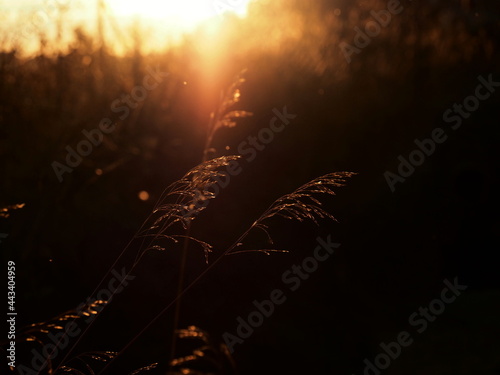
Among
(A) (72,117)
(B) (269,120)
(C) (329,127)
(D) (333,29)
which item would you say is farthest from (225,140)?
(D) (333,29)

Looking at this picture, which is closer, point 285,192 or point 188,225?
point 188,225

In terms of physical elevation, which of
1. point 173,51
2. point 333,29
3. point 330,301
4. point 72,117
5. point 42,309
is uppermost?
point 173,51

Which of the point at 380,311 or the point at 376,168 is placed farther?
the point at 376,168

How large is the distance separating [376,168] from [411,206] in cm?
40

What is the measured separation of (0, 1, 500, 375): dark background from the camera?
331 centimetres

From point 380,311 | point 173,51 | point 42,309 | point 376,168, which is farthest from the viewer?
point 173,51

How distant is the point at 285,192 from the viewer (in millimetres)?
4168

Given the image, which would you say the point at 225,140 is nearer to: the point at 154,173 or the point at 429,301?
the point at 154,173

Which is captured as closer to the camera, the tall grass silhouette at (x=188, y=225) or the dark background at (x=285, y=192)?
the tall grass silhouette at (x=188, y=225)

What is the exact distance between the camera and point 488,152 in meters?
4.64

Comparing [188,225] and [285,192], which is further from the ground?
[285,192]

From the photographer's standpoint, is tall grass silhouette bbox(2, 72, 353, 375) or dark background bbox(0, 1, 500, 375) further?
dark background bbox(0, 1, 500, 375)

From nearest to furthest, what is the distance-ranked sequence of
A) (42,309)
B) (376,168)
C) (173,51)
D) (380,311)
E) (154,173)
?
(42,309) < (380,311) < (154,173) < (376,168) < (173,51)

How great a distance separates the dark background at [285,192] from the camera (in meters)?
3.31
